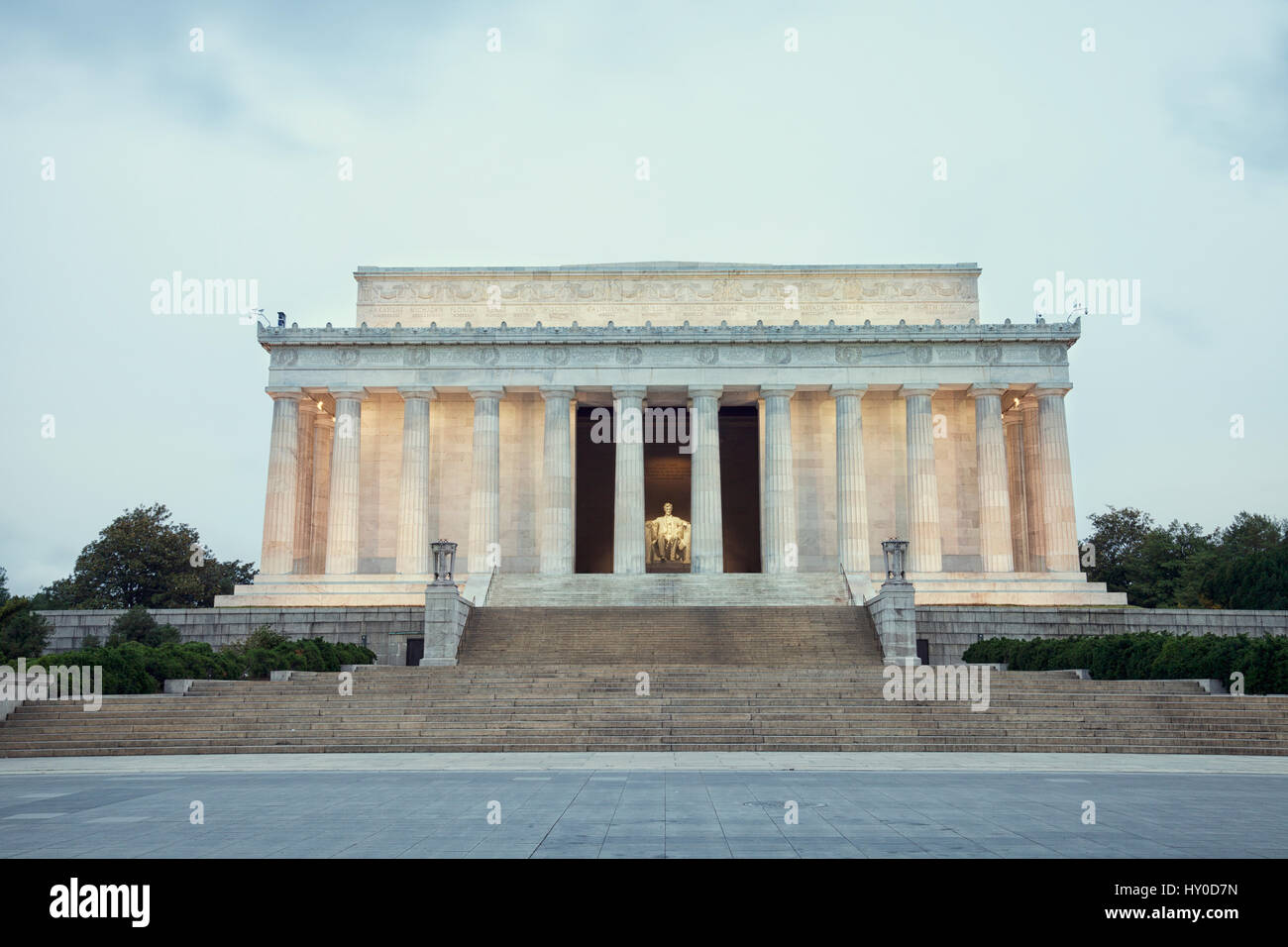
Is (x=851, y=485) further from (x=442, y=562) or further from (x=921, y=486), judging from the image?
(x=442, y=562)

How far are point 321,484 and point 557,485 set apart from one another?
14841mm

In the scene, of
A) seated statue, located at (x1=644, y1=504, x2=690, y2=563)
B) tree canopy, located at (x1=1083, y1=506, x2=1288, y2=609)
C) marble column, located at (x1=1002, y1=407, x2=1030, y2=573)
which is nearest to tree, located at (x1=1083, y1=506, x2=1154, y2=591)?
tree canopy, located at (x1=1083, y1=506, x2=1288, y2=609)

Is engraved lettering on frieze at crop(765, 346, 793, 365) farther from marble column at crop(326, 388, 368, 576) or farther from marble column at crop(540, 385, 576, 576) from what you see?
marble column at crop(326, 388, 368, 576)

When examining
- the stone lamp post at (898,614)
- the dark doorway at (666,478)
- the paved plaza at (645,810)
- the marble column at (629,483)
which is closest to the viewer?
the paved plaza at (645,810)

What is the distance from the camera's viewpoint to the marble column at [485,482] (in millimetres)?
53812

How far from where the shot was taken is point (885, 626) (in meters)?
38.2

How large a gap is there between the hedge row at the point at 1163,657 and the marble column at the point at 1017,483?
1993 cm

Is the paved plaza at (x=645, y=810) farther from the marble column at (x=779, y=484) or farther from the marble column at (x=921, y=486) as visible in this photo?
the marble column at (x=921, y=486)

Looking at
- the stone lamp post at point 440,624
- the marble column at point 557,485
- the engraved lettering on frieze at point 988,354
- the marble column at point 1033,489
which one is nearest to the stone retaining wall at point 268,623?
the stone lamp post at point 440,624

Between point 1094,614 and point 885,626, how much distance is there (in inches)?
479

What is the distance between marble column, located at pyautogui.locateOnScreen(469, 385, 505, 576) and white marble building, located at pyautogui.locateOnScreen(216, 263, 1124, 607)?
0.12m

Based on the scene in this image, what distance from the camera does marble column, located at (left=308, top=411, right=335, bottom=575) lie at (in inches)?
2283
